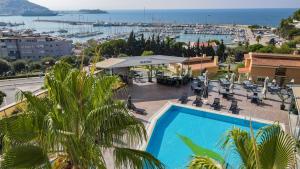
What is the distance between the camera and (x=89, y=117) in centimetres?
394

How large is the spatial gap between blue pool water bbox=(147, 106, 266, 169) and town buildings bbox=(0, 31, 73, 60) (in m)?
77.4

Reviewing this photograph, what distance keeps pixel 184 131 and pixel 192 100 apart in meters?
3.67

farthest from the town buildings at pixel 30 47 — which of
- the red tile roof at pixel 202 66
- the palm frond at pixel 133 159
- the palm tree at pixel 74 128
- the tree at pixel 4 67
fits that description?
the palm frond at pixel 133 159

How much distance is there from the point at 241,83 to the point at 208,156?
55.6 feet

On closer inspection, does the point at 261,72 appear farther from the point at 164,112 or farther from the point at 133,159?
the point at 133,159

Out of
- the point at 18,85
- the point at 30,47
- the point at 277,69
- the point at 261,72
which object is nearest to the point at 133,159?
the point at 261,72

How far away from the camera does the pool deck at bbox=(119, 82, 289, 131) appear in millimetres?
13914

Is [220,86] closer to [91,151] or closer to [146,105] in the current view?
[146,105]

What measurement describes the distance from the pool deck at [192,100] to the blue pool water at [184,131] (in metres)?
0.66

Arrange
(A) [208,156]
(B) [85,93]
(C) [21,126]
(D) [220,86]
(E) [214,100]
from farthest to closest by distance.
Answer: (D) [220,86] → (E) [214,100] → (B) [85,93] → (C) [21,126] → (A) [208,156]

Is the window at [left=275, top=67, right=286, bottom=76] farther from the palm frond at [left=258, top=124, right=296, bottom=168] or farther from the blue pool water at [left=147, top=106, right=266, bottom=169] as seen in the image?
the palm frond at [left=258, top=124, right=296, bottom=168]

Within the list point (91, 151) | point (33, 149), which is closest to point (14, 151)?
point (33, 149)

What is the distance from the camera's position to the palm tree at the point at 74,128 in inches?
150

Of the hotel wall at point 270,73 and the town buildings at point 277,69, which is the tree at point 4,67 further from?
the hotel wall at point 270,73
